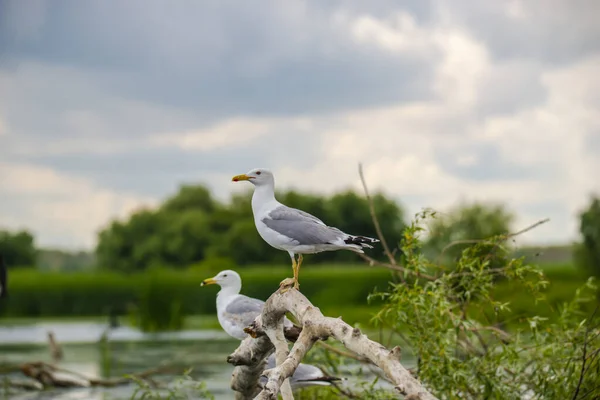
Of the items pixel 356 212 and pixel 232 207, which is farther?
pixel 232 207

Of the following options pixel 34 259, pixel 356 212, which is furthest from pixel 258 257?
pixel 34 259

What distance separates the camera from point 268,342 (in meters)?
4.62

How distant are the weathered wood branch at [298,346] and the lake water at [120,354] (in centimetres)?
428

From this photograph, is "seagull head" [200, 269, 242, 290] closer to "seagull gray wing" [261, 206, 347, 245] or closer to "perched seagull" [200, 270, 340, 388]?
"perched seagull" [200, 270, 340, 388]

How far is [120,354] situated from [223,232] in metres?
12.9

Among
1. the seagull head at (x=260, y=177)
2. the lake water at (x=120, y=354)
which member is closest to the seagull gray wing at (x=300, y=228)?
the seagull head at (x=260, y=177)

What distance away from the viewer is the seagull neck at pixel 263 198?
169 inches

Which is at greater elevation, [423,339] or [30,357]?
[423,339]

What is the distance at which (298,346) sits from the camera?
3.71 metres

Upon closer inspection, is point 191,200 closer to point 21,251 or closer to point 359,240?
point 21,251

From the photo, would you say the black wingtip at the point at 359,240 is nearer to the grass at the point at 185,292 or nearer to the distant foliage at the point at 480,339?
the distant foliage at the point at 480,339

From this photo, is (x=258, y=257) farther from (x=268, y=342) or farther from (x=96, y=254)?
(x=268, y=342)

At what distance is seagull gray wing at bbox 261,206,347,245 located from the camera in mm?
4078

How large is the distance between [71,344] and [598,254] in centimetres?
1167
